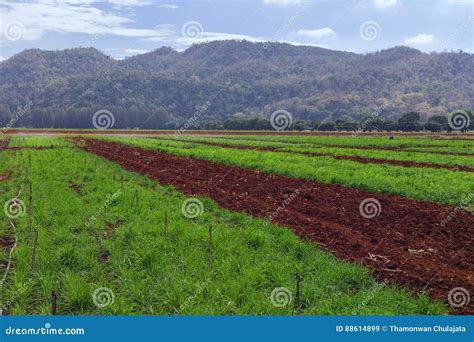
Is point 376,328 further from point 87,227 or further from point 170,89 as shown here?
→ point 170,89

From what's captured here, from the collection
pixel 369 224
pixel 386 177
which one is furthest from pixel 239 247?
pixel 386 177

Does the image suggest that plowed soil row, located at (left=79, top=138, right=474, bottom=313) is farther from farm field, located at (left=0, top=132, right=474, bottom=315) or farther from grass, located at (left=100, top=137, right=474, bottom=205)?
grass, located at (left=100, top=137, right=474, bottom=205)

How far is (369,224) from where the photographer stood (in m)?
11.6

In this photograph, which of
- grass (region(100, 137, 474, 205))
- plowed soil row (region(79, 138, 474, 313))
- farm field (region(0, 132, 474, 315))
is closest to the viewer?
farm field (region(0, 132, 474, 315))

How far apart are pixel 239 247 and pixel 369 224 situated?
434 cm

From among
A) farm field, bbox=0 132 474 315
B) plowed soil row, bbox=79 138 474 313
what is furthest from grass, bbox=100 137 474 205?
plowed soil row, bbox=79 138 474 313

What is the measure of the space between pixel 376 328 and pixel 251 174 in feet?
50.5

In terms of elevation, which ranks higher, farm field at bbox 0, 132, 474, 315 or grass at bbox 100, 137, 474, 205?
grass at bbox 100, 137, 474, 205

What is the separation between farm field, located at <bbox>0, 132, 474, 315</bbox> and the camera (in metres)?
6.79

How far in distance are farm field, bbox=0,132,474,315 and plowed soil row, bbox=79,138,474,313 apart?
45 mm

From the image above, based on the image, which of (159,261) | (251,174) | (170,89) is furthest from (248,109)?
(159,261)

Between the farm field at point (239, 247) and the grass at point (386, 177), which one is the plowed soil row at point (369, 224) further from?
the grass at point (386, 177)

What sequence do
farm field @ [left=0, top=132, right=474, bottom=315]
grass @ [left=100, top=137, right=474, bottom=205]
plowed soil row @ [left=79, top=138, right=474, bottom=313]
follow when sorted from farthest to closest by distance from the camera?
grass @ [left=100, top=137, right=474, bottom=205]
plowed soil row @ [left=79, top=138, right=474, bottom=313]
farm field @ [left=0, top=132, right=474, bottom=315]

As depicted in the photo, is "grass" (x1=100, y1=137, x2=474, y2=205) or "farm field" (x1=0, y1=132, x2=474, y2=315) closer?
"farm field" (x1=0, y1=132, x2=474, y2=315)
